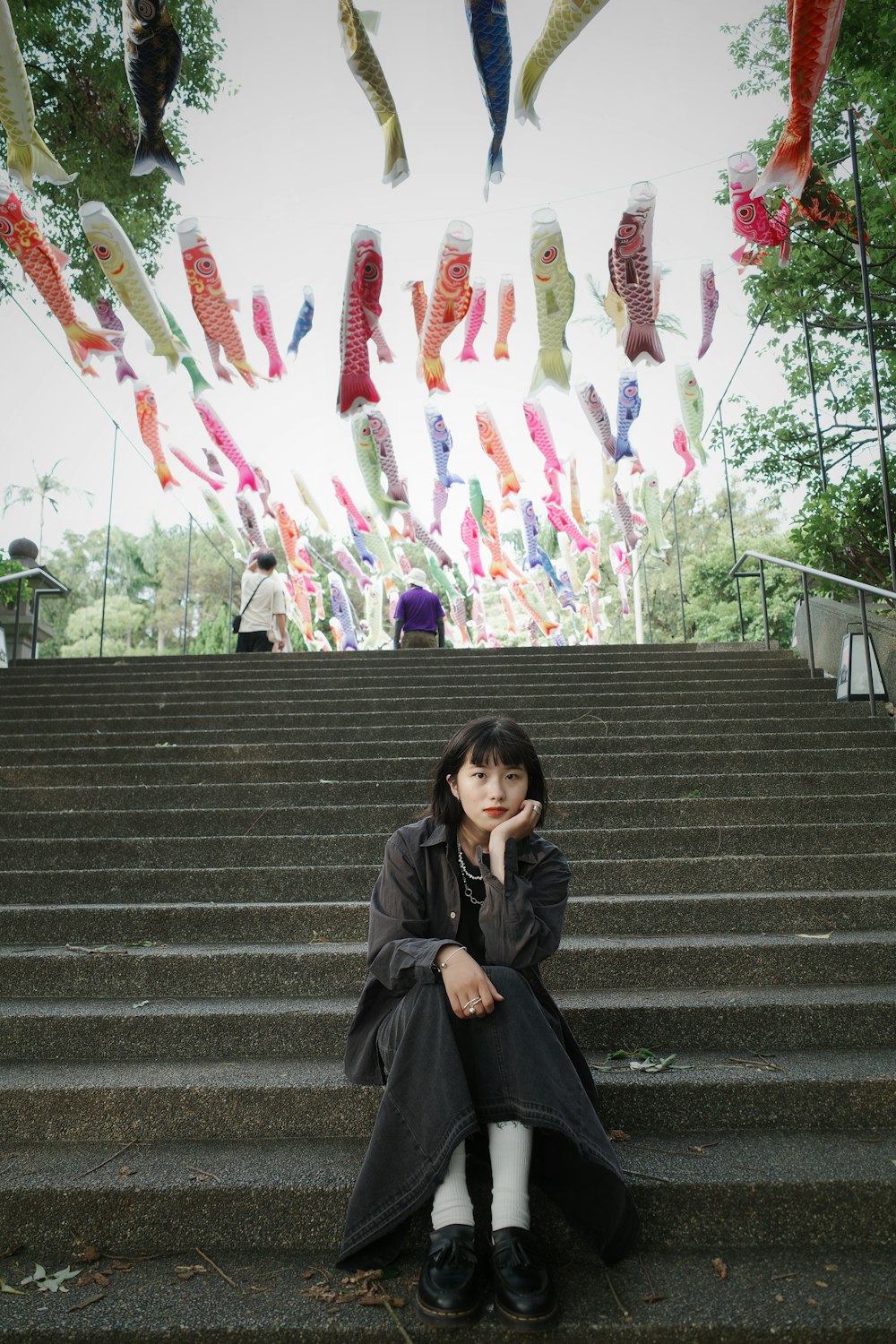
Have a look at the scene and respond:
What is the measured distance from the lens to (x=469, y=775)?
6.29ft

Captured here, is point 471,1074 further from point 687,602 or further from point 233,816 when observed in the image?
point 687,602

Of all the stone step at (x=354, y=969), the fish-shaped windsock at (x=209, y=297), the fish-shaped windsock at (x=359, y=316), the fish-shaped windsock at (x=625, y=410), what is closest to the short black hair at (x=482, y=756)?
the stone step at (x=354, y=969)

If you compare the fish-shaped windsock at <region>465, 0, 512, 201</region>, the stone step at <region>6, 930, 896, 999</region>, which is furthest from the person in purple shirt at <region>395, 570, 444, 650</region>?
the stone step at <region>6, 930, 896, 999</region>

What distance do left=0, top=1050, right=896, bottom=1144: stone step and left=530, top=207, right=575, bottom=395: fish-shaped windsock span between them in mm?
5799

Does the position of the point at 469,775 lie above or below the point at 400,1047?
above

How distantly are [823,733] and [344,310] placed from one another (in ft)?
16.9

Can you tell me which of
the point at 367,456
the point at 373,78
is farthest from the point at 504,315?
the point at 373,78

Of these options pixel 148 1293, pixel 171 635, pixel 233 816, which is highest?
pixel 171 635

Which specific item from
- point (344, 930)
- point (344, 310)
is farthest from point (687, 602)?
point (344, 930)

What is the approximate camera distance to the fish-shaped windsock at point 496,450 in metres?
12.7

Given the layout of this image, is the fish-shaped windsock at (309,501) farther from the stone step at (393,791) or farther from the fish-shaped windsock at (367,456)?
the stone step at (393,791)

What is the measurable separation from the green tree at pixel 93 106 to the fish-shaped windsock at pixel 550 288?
204 inches

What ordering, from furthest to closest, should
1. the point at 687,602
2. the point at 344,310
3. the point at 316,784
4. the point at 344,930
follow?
the point at 687,602 < the point at 344,310 < the point at 316,784 < the point at 344,930

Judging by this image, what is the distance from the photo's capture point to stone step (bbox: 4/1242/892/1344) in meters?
1.48
